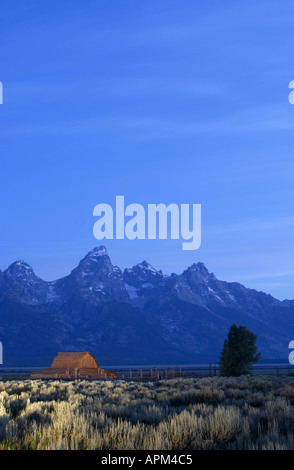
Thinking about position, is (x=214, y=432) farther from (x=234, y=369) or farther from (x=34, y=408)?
(x=234, y=369)

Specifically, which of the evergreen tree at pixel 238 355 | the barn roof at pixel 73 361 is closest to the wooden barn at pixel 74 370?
the barn roof at pixel 73 361

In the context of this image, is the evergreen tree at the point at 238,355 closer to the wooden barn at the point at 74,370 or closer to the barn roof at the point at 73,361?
the wooden barn at the point at 74,370

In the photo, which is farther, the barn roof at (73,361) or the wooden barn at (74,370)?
the barn roof at (73,361)

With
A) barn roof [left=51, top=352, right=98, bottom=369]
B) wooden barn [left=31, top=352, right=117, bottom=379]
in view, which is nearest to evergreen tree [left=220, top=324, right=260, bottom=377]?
wooden barn [left=31, top=352, right=117, bottom=379]

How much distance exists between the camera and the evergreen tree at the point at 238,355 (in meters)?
57.2

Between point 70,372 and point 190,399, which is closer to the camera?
point 190,399

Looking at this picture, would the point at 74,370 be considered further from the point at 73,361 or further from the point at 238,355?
the point at 238,355

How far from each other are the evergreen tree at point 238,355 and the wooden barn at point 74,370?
18.2 metres

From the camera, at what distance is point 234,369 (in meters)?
57.2

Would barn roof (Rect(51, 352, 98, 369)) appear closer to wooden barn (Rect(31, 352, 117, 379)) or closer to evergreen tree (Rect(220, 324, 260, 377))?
wooden barn (Rect(31, 352, 117, 379))

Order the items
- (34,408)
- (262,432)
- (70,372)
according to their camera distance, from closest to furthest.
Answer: (262,432) → (34,408) → (70,372)
